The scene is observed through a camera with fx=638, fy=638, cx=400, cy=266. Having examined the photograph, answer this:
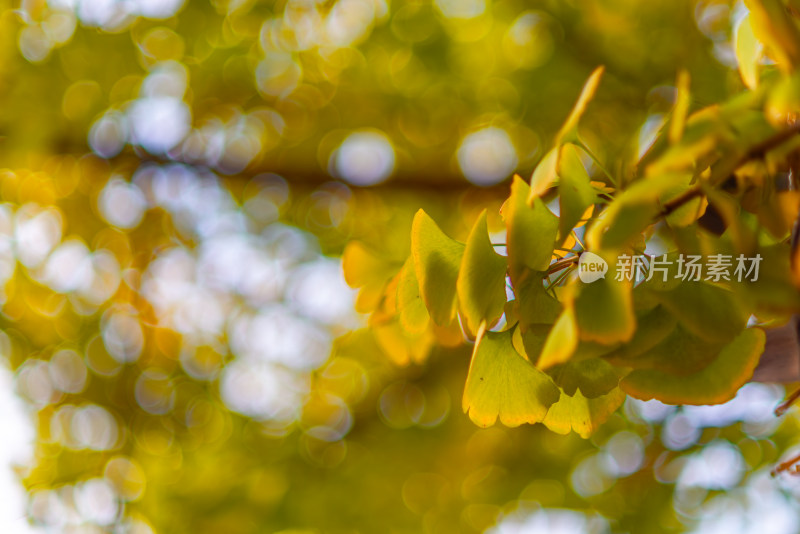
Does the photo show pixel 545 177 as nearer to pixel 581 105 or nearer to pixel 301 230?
pixel 581 105

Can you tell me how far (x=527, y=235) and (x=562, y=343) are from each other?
0.08 m

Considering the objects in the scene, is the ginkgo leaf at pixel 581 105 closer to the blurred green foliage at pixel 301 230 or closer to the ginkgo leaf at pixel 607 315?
the ginkgo leaf at pixel 607 315

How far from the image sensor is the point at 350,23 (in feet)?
4.18

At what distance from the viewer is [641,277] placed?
1.01 feet

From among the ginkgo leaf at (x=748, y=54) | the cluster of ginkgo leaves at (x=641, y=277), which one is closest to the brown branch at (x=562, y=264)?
the cluster of ginkgo leaves at (x=641, y=277)

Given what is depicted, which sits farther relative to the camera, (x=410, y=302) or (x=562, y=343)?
(x=410, y=302)

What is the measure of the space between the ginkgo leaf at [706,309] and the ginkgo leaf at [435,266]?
4.1 inches

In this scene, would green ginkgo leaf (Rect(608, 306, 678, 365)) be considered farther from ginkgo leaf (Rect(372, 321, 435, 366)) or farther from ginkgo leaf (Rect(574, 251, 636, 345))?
ginkgo leaf (Rect(372, 321, 435, 366))

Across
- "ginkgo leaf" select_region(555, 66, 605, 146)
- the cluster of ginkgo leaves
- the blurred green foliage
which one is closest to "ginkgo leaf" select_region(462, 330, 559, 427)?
the cluster of ginkgo leaves

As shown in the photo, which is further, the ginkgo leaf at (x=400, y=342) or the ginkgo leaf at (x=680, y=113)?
the ginkgo leaf at (x=400, y=342)

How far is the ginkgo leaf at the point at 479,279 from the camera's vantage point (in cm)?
30

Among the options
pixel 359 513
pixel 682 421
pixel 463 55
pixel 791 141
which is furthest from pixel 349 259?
pixel 682 421

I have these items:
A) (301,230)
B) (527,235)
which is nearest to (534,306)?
(527,235)

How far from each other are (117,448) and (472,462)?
74 cm
